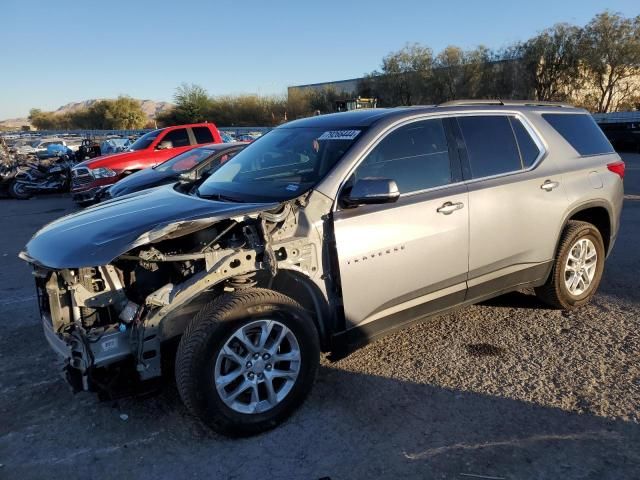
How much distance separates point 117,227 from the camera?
9.93ft

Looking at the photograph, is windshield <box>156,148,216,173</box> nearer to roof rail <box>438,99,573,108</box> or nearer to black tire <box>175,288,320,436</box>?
roof rail <box>438,99,573,108</box>

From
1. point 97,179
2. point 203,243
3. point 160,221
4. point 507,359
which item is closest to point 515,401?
point 507,359

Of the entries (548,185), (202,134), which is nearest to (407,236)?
(548,185)

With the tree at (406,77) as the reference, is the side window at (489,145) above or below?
below

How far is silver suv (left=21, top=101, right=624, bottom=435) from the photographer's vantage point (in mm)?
2830

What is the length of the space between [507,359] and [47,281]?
3.19 metres

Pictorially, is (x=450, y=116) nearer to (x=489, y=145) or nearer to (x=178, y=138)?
(x=489, y=145)

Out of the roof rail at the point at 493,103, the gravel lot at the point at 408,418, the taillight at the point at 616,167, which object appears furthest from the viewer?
the taillight at the point at 616,167

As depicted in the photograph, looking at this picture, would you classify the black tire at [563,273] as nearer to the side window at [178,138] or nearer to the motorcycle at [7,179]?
the side window at [178,138]

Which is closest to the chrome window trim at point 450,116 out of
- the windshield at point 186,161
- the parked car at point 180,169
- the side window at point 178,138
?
the parked car at point 180,169

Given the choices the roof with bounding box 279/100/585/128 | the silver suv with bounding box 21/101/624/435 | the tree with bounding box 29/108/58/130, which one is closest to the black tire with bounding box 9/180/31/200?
the silver suv with bounding box 21/101/624/435

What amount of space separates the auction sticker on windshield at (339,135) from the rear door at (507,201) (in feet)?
3.00

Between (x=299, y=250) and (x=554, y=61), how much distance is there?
49.4m

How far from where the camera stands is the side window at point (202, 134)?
14.3 meters
